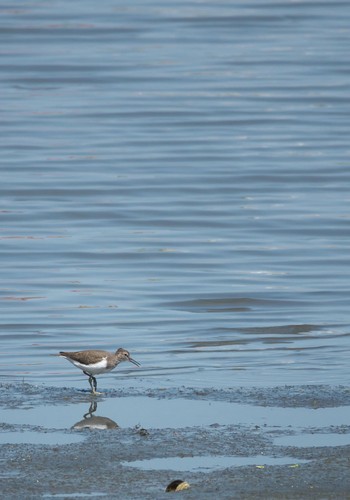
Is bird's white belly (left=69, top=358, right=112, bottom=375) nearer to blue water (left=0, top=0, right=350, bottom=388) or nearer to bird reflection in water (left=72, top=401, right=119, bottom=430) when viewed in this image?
blue water (left=0, top=0, right=350, bottom=388)

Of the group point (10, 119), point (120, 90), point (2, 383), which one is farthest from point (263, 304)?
point (120, 90)

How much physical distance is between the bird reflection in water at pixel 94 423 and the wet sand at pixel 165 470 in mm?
80

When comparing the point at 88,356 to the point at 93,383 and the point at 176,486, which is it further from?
the point at 176,486

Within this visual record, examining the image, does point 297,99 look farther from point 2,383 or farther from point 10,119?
point 2,383

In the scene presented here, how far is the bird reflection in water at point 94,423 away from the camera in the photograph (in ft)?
28.3

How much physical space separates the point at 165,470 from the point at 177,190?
1325 cm

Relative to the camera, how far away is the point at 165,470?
24.5 feet

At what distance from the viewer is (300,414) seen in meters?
8.94

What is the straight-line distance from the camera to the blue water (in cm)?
1249

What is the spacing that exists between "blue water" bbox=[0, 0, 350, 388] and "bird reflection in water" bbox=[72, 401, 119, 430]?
1328 mm

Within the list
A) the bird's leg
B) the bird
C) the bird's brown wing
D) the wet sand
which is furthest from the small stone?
the bird's brown wing

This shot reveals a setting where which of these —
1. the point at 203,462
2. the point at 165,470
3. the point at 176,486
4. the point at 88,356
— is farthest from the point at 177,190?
the point at 176,486

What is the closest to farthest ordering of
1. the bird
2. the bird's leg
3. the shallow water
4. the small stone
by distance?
the small stone → the shallow water → the bird's leg → the bird

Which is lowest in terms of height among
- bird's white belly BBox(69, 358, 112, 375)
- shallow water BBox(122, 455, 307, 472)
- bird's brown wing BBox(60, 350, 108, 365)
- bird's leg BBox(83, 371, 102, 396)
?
shallow water BBox(122, 455, 307, 472)
